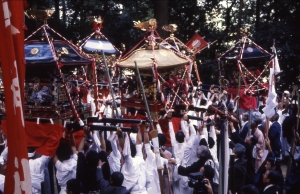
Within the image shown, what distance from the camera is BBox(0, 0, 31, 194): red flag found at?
2.52 meters

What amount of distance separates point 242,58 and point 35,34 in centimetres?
710

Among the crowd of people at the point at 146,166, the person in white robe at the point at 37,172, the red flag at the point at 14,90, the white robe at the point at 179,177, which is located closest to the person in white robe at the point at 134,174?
the crowd of people at the point at 146,166

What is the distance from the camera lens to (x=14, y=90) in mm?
2555

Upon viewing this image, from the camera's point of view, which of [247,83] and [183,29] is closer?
[247,83]

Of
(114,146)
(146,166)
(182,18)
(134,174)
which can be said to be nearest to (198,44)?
(182,18)

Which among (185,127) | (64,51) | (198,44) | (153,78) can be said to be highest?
(64,51)

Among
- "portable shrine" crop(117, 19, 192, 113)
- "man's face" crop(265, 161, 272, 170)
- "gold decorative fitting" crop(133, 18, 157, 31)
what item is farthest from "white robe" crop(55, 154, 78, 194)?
"gold decorative fitting" crop(133, 18, 157, 31)

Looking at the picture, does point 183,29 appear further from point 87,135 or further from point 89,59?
point 87,135

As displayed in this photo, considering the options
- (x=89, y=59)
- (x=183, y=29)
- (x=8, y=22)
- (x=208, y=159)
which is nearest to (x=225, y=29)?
(x=183, y=29)

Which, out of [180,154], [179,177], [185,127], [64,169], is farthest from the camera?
[185,127]

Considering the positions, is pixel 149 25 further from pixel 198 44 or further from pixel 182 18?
pixel 182 18

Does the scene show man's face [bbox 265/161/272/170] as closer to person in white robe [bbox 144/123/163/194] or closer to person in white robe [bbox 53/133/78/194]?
person in white robe [bbox 144/123/163/194]

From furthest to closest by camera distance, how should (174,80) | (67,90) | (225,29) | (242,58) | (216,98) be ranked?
(225,29) → (242,58) → (216,98) → (174,80) → (67,90)

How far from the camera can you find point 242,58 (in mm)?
13727
